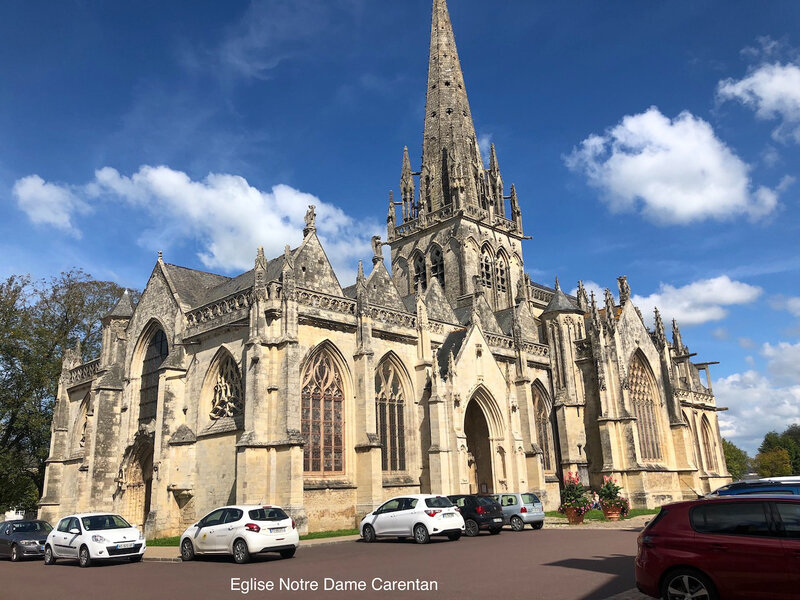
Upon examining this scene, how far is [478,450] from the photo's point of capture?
29828mm

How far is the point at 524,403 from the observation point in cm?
3086

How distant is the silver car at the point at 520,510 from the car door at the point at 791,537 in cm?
1458

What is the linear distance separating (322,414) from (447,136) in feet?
87.2

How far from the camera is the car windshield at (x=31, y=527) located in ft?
63.3

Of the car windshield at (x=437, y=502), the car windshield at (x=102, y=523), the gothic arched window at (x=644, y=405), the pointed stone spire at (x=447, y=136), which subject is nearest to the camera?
the car windshield at (x=102, y=523)

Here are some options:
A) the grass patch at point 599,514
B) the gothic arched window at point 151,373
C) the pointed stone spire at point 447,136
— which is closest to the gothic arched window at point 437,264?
the pointed stone spire at point 447,136

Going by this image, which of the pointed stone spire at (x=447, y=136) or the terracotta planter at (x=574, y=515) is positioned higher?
the pointed stone spire at (x=447, y=136)

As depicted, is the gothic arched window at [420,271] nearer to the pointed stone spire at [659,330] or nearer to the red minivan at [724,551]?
the pointed stone spire at [659,330]

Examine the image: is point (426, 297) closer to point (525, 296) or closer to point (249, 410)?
point (525, 296)

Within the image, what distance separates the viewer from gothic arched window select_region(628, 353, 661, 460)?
35.1 m

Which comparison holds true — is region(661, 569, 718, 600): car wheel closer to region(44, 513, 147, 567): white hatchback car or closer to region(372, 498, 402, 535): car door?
region(372, 498, 402, 535): car door

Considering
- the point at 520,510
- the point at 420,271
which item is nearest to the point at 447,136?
the point at 420,271

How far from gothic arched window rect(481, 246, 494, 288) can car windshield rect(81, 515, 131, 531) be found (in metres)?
28.7

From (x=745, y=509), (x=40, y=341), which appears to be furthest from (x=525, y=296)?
(x=745, y=509)
